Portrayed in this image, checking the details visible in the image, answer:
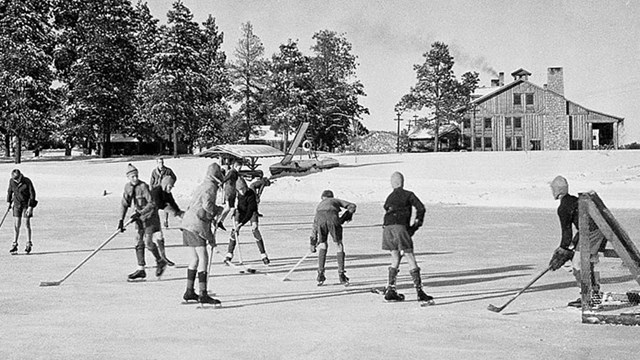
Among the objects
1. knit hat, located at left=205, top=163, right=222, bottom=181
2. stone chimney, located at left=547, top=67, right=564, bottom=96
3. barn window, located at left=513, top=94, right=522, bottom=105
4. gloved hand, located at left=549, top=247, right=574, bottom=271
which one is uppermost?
stone chimney, located at left=547, top=67, right=564, bottom=96

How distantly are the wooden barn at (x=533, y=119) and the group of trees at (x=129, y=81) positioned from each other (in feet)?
52.5

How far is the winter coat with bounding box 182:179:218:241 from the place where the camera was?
10.0 m

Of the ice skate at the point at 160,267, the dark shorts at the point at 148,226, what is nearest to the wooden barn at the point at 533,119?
the ice skate at the point at 160,267

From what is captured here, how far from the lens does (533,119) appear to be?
7694 cm

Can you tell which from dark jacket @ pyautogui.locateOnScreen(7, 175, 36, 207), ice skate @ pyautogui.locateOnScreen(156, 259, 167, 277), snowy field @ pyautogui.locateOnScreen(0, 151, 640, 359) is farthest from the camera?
dark jacket @ pyautogui.locateOnScreen(7, 175, 36, 207)

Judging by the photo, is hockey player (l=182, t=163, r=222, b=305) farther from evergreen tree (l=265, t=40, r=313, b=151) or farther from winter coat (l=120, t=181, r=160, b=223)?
evergreen tree (l=265, t=40, r=313, b=151)

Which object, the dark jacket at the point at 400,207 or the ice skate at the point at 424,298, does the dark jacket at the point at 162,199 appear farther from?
the ice skate at the point at 424,298

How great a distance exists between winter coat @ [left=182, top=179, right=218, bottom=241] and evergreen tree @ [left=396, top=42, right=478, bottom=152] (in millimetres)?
63846

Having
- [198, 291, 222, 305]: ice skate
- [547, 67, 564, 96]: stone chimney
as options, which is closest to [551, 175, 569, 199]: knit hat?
[198, 291, 222, 305]: ice skate

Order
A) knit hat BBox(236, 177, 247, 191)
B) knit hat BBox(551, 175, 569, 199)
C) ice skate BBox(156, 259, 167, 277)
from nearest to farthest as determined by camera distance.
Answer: knit hat BBox(551, 175, 569, 199) < ice skate BBox(156, 259, 167, 277) < knit hat BBox(236, 177, 247, 191)

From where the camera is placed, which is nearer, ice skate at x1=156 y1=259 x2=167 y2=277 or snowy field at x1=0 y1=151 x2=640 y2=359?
snowy field at x1=0 y1=151 x2=640 y2=359

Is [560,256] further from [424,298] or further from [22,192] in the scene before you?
[22,192]

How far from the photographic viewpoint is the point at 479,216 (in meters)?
26.3

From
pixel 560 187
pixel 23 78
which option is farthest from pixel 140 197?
pixel 23 78
